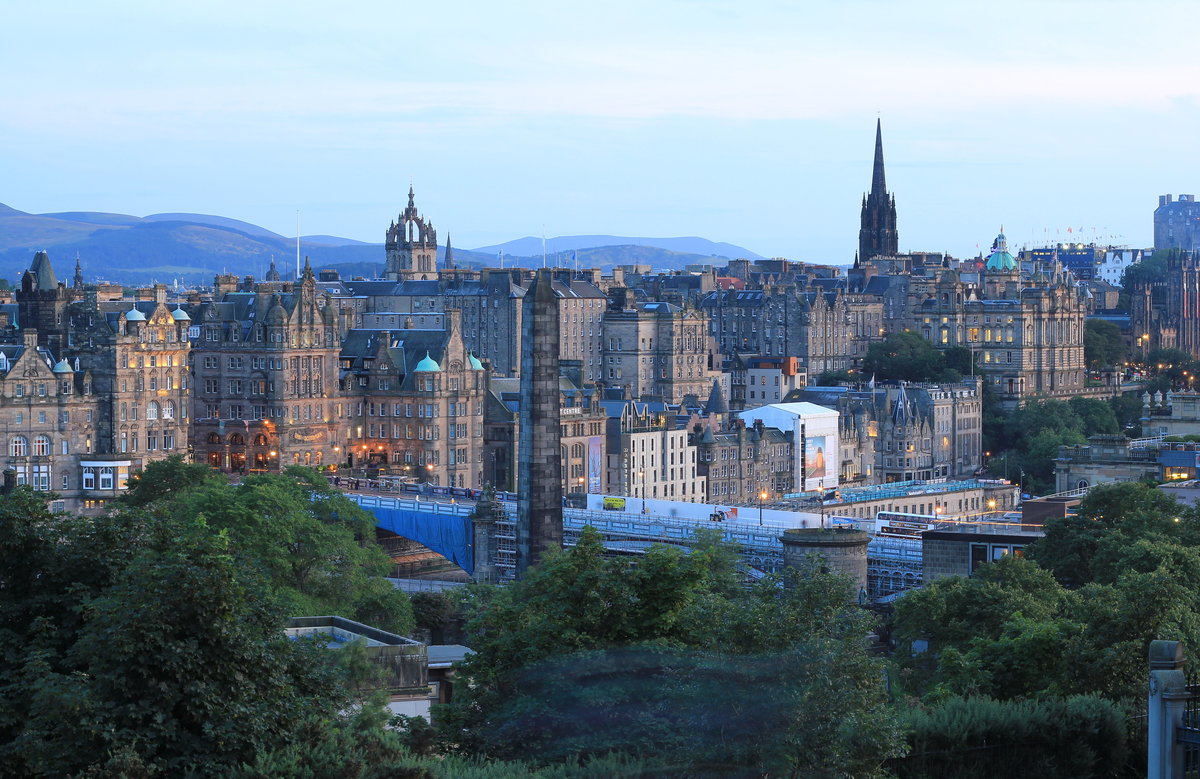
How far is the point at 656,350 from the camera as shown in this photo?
645ft

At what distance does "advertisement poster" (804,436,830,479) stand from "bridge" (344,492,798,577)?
42366mm

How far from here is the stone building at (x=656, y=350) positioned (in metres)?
195

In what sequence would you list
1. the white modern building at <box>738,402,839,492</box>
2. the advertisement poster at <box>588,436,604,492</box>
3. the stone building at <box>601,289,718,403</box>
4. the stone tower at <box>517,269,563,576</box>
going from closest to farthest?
the stone tower at <box>517,269,563,576</box> < the advertisement poster at <box>588,436,604,492</box> < the white modern building at <box>738,402,839,492</box> < the stone building at <box>601,289,718,403</box>

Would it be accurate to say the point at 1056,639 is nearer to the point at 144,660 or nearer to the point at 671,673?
the point at 671,673

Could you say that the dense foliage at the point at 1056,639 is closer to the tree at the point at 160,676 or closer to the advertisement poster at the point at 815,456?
the tree at the point at 160,676

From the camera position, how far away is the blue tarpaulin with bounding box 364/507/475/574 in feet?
377

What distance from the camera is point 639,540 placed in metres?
105

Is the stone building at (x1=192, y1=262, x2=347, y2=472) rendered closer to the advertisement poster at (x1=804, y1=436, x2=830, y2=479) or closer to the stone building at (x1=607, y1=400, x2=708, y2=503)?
the stone building at (x1=607, y1=400, x2=708, y2=503)

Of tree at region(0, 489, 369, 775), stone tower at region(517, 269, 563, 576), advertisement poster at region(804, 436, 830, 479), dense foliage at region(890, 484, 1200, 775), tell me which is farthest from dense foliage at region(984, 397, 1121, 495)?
tree at region(0, 489, 369, 775)

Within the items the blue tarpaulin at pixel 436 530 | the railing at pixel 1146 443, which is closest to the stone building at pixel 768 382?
the railing at pixel 1146 443

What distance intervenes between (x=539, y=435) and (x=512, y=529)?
119 feet

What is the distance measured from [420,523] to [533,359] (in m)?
41.4

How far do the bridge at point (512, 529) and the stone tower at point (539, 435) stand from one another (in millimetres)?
21420

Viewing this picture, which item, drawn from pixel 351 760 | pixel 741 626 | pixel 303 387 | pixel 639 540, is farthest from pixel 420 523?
pixel 351 760
